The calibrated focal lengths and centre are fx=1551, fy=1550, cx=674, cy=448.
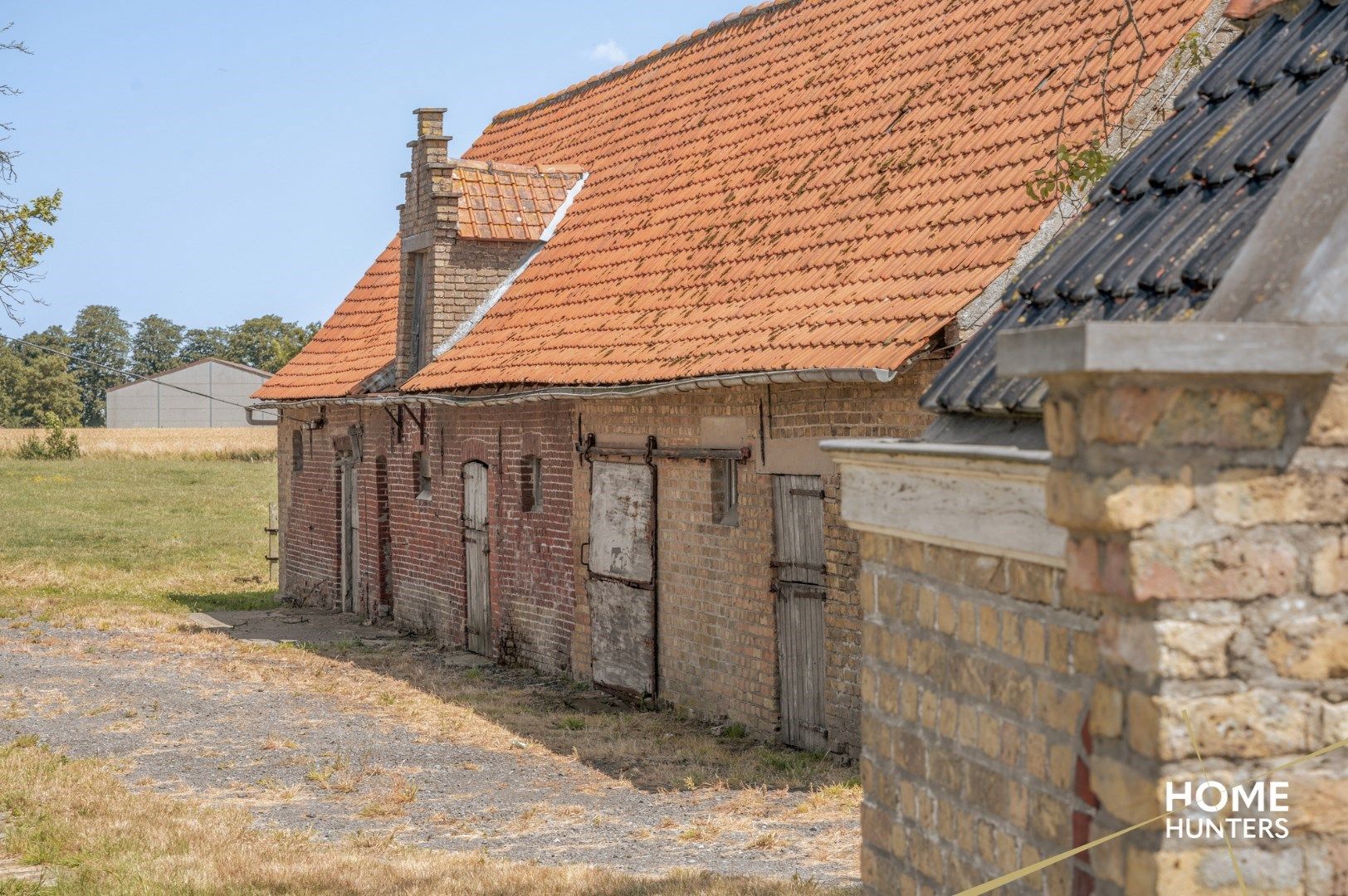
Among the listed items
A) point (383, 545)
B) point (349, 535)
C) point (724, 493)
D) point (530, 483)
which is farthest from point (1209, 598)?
point (349, 535)

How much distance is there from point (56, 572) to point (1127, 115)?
73.4 feet

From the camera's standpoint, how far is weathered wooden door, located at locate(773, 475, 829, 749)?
11.5 m

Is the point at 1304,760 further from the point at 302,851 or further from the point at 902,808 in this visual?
the point at 302,851

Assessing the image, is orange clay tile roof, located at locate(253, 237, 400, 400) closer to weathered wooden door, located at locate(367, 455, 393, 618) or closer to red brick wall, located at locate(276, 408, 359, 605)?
red brick wall, located at locate(276, 408, 359, 605)

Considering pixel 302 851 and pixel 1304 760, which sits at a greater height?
pixel 1304 760

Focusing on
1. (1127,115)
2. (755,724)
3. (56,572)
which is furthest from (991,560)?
(56,572)

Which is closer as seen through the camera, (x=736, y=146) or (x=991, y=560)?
(x=991, y=560)

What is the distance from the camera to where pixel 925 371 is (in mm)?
10141

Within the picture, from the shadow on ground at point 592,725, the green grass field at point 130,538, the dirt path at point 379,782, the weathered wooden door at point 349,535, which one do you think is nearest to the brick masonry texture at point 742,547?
the shadow on ground at point 592,725

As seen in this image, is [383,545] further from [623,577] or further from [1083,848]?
[1083,848]

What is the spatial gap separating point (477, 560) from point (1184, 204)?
1415 centimetres

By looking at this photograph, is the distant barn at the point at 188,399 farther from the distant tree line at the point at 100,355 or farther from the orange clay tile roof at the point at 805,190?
the orange clay tile roof at the point at 805,190

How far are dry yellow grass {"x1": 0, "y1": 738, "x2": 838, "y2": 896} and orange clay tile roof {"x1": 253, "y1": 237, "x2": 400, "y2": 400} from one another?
10.2m

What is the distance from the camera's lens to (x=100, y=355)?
14675 cm
